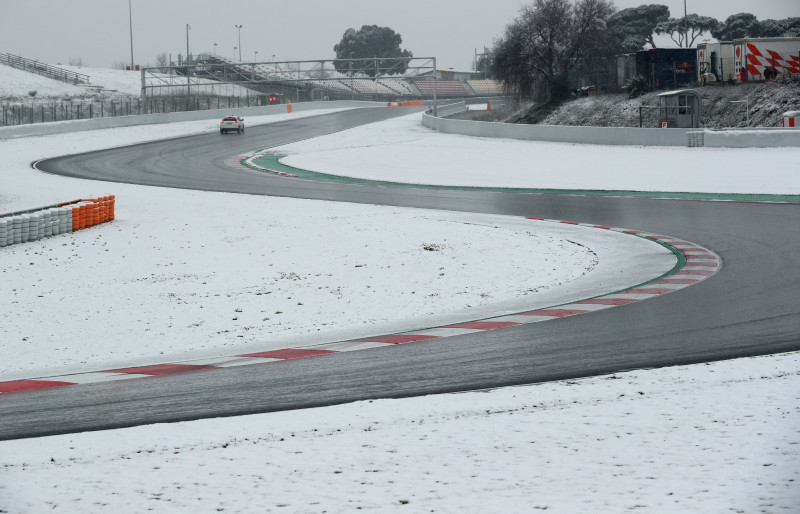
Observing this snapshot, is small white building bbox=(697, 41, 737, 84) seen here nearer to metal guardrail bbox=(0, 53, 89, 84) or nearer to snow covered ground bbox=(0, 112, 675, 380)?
snow covered ground bbox=(0, 112, 675, 380)

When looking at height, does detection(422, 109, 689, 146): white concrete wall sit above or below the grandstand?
below

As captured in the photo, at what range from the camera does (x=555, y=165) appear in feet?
117

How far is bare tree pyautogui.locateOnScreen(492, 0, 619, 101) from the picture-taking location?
67375mm

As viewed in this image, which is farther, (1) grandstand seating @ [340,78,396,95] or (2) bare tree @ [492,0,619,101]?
(1) grandstand seating @ [340,78,396,95]

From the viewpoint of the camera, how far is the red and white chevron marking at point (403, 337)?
30.6 ft

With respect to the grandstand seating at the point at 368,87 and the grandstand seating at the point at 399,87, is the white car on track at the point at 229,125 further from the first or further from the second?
the grandstand seating at the point at 399,87

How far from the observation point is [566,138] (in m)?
43.2

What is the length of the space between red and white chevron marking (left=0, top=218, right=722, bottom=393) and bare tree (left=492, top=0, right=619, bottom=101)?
182 feet

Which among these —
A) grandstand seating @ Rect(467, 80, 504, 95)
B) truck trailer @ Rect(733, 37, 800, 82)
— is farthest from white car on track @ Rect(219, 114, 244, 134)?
grandstand seating @ Rect(467, 80, 504, 95)

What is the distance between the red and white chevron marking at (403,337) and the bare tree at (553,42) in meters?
55.4

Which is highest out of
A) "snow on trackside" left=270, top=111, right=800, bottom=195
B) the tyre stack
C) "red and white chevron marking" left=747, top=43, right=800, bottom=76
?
"red and white chevron marking" left=747, top=43, right=800, bottom=76

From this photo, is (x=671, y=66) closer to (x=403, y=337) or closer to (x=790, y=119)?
(x=790, y=119)

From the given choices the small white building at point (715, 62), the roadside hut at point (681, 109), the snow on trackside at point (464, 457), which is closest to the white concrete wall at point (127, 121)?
the small white building at point (715, 62)

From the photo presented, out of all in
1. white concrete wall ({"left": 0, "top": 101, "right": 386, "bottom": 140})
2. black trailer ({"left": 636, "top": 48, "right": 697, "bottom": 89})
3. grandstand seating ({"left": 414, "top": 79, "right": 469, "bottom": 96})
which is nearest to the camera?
white concrete wall ({"left": 0, "top": 101, "right": 386, "bottom": 140})
